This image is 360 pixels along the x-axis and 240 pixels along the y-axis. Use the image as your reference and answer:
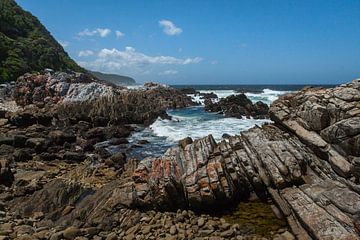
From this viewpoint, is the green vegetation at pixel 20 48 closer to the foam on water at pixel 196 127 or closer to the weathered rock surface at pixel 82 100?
the weathered rock surface at pixel 82 100

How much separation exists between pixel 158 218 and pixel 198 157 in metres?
3.39

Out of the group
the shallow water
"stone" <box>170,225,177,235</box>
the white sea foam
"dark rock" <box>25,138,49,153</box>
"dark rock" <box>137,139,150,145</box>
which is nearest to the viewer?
the shallow water

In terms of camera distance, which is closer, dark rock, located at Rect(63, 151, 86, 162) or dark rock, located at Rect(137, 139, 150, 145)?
dark rock, located at Rect(63, 151, 86, 162)

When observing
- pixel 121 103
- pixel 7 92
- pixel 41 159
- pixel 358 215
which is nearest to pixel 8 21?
pixel 7 92

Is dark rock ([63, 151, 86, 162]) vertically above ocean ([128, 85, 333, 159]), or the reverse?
dark rock ([63, 151, 86, 162])

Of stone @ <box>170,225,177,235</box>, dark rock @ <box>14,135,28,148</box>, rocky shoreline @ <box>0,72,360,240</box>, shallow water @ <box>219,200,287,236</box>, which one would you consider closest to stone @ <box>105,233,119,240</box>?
rocky shoreline @ <box>0,72,360,240</box>

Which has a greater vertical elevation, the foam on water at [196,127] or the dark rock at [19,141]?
the dark rock at [19,141]

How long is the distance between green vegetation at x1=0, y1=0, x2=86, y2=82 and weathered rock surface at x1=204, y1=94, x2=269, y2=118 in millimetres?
40876

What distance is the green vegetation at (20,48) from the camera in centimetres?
6757

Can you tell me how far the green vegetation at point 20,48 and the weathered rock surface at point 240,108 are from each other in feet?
134

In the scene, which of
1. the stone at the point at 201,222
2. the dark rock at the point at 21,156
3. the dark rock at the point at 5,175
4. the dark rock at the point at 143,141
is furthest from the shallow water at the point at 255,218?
the dark rock at the point at 143,141

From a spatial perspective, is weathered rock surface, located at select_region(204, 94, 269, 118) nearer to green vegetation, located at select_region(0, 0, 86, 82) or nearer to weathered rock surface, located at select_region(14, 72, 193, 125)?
weathered rock surface, located at select_region(14, 72, 193, 125)

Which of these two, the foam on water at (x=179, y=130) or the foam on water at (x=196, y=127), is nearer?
the foam on water at (x=179, y=130)

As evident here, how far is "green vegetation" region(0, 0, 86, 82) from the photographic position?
67569 millimetres
